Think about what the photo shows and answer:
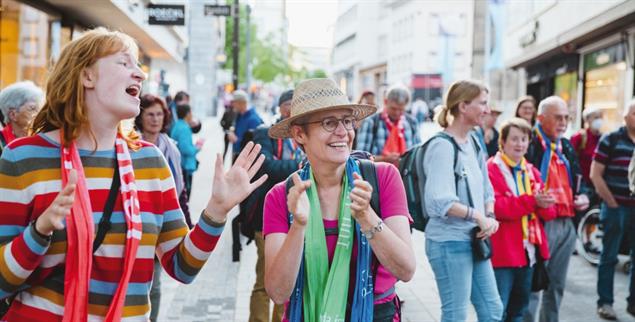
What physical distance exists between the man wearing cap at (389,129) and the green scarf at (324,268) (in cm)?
529

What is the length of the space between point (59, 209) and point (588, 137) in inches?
330

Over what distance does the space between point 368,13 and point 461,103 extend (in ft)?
306

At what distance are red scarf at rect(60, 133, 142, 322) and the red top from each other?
11.3ft

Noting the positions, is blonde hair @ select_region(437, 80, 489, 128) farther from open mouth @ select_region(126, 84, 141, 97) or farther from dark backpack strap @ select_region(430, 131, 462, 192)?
open mouth @ select_region(126, 84, 141, 97)

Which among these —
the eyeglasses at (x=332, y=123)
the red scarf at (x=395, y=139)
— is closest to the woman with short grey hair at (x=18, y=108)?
the eyeglasses at (x=332, y=123)

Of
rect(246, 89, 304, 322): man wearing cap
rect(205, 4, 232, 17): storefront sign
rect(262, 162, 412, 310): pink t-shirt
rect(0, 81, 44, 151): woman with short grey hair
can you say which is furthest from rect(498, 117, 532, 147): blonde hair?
rect(205, 4, 232, 17): storefront sign

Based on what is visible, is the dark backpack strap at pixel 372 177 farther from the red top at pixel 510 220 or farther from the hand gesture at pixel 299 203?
the red top at pixel 510 220

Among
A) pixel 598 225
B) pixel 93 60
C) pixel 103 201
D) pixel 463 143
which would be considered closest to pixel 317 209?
pixel 103 201

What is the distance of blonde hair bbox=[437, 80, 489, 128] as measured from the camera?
15.8ft

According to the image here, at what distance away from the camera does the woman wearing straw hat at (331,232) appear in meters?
2.76

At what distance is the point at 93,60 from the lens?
257cm

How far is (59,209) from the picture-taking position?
223cm

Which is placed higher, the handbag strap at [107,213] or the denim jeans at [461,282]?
Answer: the handbag strap at [107,213]

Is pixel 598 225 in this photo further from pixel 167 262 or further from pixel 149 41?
pixel 149 41
